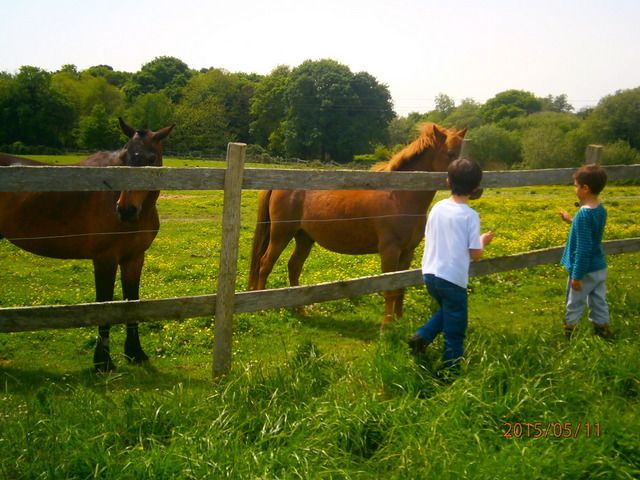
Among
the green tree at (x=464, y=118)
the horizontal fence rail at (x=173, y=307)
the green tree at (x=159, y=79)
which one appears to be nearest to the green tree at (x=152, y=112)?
the green tree at (x=159, y=79)

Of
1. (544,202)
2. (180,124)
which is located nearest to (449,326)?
(544,202)

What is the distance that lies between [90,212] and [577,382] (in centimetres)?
495

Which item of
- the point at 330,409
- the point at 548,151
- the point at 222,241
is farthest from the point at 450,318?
the point at 548,151

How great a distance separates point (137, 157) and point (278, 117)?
74.5m

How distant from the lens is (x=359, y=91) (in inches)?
2840

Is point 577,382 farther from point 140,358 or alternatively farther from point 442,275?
point 140,358

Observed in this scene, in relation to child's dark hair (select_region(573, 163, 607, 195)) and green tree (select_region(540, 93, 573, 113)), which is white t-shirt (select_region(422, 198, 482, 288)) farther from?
green tree (select_region(540, 93, 573, 113))

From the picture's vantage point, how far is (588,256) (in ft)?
16.5

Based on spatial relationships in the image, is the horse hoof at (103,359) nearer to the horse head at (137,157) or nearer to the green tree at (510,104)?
the horse head at (137,157)

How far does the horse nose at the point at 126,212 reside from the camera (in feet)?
16.5

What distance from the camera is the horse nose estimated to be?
503 centimetres

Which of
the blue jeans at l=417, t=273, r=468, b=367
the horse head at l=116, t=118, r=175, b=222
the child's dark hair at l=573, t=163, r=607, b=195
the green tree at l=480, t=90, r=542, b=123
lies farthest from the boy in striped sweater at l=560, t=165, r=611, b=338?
the green tree at l=480, t=90, r=542, b=123

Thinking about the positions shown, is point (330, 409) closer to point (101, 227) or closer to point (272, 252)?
point (101, 227)

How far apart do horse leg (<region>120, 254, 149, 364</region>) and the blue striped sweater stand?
457 cm
